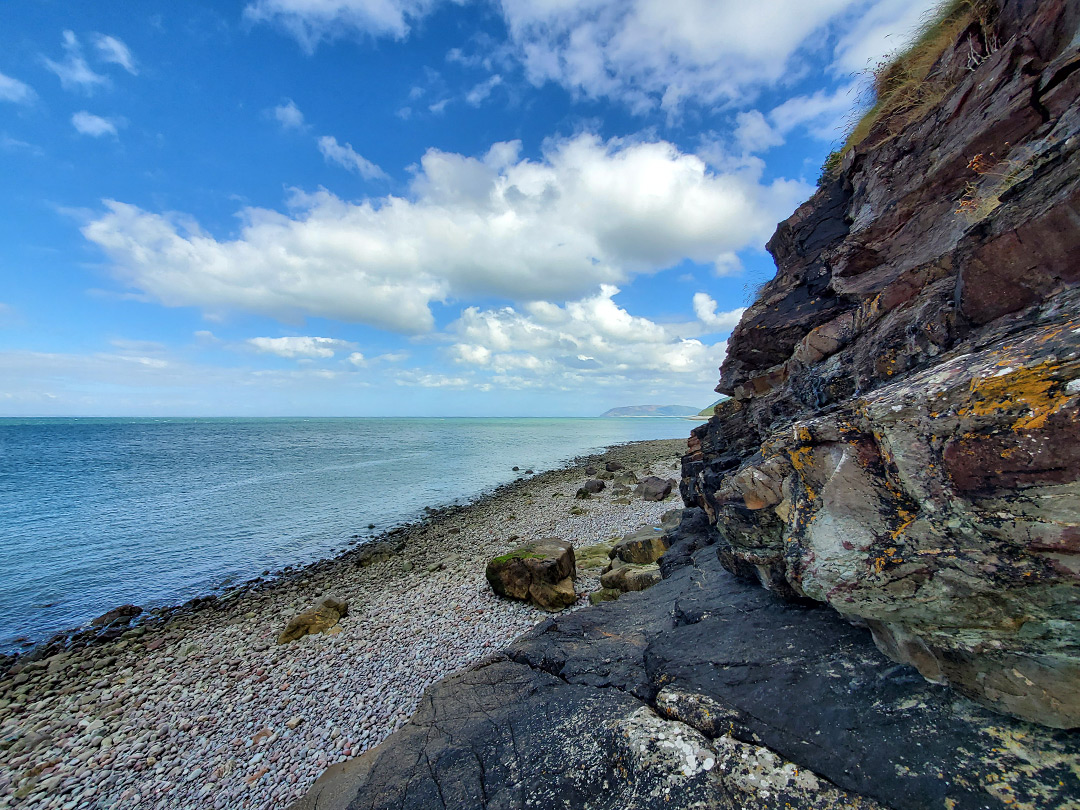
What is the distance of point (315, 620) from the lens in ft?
49.0

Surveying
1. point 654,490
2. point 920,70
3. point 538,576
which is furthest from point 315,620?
point 654,490

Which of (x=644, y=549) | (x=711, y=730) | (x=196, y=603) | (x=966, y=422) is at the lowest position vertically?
(x=196, y=603)

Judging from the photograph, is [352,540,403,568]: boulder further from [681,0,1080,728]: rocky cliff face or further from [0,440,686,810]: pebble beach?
[681,0,1080,728]: rocky cliff face

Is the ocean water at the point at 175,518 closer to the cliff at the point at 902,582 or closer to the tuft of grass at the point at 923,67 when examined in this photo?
the cliff at the point at 902,582

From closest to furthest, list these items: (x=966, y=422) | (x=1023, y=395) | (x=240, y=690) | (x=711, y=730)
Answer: (x=1023, y=395)
(x=966, y=422)
(x=711, y=730)
(x=240, y=690)

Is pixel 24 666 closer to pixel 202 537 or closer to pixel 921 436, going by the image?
pixel 202 537

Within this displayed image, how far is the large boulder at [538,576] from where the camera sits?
14.5 m

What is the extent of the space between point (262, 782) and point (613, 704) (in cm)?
821

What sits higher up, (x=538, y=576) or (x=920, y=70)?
(x=920, y=70)

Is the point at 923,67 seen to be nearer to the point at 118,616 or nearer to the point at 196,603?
the point at 196,603

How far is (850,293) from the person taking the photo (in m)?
9.05

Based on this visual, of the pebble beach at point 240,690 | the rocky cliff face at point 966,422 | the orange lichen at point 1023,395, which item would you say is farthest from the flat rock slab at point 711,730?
the pebble beach at point 240,690

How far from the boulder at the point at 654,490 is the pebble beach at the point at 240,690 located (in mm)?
17164

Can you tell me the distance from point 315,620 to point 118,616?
978cm
